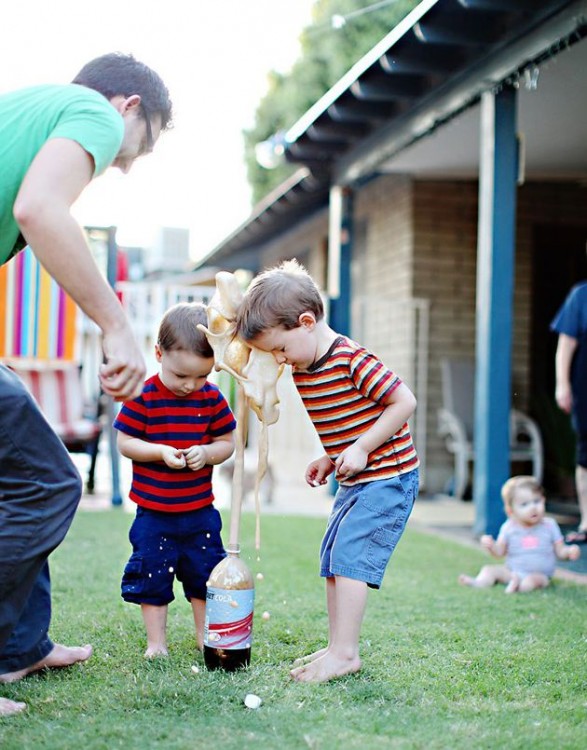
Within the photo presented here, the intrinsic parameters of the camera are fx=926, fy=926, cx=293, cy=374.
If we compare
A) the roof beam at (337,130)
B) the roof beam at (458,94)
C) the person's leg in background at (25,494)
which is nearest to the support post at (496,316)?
the roof beam at (458,94)

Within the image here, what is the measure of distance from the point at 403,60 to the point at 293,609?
371 cm

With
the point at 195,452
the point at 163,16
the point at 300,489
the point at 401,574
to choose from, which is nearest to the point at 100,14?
the point at 163,16

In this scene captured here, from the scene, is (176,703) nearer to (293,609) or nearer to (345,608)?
(345,608)

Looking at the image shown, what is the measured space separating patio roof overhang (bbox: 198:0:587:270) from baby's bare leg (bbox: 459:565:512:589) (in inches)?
103

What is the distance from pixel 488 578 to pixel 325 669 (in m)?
1.73

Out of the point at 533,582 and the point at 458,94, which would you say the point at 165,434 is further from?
the point at 458,94

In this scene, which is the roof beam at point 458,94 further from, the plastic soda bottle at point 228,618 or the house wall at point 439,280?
the plastic soda bottle at point 228,618

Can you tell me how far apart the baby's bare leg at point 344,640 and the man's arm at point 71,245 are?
0.96 metres

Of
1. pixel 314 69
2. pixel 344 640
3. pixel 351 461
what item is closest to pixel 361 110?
pixel 351 461

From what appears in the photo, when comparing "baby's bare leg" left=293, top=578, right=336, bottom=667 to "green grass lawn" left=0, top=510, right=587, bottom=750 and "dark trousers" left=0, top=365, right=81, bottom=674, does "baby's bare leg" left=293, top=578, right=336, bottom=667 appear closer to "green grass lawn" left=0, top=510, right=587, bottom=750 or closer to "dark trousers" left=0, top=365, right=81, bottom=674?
"green grass lawn" left=0, top=510, right=587, bottom=750

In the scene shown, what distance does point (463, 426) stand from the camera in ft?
25.9

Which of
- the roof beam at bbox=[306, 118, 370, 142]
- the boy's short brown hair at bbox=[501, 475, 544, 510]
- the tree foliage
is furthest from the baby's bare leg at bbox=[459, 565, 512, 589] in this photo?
the tree foliage

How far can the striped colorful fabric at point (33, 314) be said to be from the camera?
6793mm

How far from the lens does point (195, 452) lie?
9.04 ft
